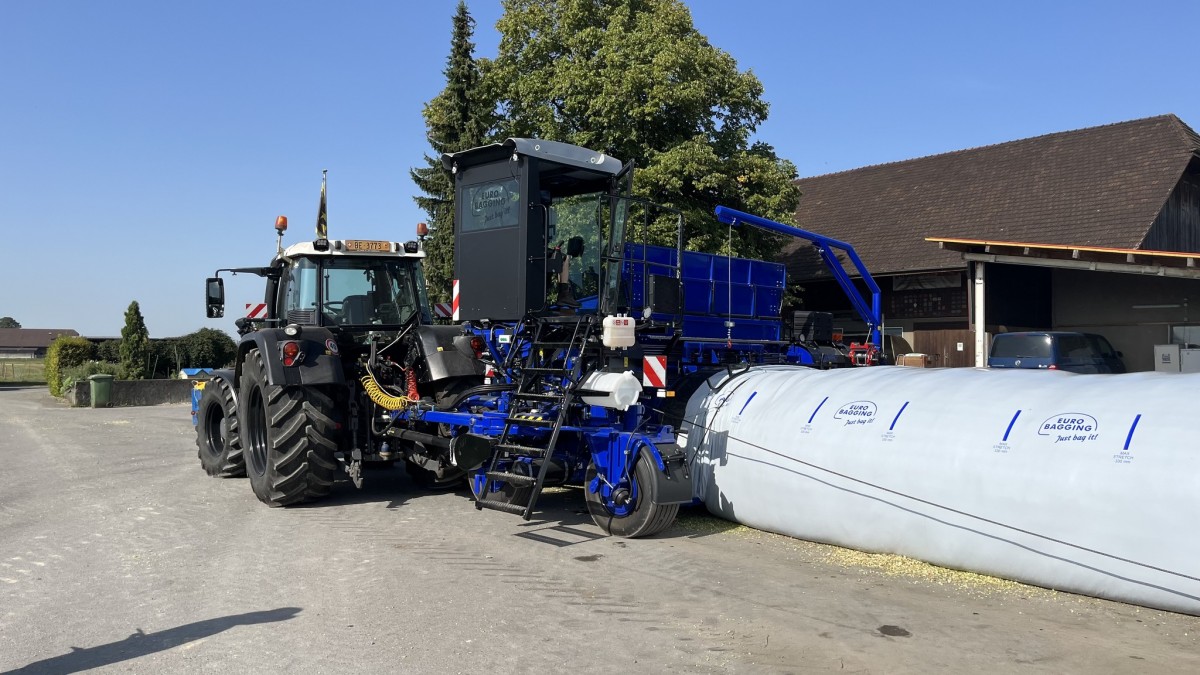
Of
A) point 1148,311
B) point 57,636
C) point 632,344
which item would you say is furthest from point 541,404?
point 1148,311

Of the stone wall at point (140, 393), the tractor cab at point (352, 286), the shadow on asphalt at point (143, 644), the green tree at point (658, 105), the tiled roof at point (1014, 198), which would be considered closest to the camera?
the shadow on asphalt at point (143, 644)

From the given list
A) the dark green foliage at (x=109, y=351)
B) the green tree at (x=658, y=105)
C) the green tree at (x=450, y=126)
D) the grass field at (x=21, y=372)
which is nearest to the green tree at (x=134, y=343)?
the dark green foliage at (x=109, y=351)

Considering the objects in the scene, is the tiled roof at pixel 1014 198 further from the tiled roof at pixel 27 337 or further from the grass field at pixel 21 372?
the tiled roof at pixel 27 337

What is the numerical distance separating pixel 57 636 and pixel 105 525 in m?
3.55

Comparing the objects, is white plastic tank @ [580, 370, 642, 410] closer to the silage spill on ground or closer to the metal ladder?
the metal ladder

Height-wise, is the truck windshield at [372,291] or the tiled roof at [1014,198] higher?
the tiled roof at [1014,198]

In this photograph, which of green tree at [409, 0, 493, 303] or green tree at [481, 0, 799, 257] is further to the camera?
green tree at [409, 0, 493, 303]

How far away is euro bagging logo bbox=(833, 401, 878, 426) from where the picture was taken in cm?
719

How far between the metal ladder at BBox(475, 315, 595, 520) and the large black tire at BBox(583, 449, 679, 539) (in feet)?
1.96

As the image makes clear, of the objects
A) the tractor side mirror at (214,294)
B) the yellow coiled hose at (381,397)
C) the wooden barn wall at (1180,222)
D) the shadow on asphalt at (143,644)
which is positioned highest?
the wooden barn wall at (1180,222)

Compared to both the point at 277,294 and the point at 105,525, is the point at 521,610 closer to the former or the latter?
the point at 105,525

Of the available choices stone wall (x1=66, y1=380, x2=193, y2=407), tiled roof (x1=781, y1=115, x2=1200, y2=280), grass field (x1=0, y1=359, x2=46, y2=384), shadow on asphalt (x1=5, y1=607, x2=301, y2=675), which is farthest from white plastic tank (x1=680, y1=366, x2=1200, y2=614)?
grass field (x1=0, y1=359, x2=46, y2=384)

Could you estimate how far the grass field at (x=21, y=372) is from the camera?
48.4 meters

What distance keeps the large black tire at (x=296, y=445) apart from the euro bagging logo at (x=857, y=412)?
15.9 feet
